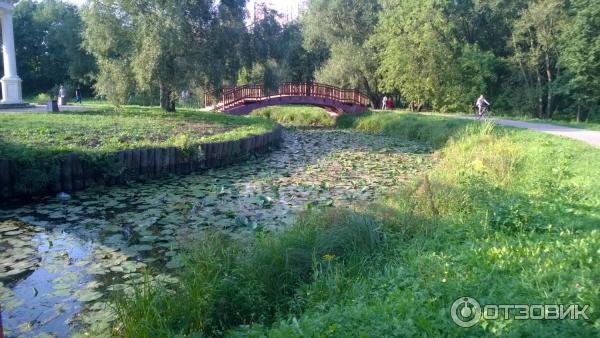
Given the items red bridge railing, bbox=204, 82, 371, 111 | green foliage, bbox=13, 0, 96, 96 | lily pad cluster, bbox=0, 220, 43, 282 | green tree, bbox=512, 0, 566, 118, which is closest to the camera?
lily pad cluster, bbox=0, 220, 43, 282

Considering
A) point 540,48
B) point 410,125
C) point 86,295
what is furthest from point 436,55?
point 86,295

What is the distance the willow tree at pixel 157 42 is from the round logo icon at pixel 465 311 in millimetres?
16166

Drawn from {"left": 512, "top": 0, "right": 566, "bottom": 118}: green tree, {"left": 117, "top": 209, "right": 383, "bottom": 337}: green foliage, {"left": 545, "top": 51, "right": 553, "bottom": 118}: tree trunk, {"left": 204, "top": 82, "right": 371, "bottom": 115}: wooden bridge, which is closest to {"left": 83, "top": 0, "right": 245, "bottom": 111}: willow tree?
{"left": 204, "top": 82, "right": 371, "bottom": 115}: wooden bridge

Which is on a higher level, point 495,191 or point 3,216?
point 495,191

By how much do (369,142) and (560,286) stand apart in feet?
52.4

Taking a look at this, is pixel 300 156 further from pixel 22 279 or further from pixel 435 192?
pixel 22 279

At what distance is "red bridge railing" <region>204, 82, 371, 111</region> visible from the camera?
26453 millimetres

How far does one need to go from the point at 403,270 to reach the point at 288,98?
23.4 m

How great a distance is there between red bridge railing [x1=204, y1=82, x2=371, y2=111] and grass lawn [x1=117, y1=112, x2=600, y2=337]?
64.8 ft

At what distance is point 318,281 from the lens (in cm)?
491

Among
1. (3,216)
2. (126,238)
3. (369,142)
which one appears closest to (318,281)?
(126,238)

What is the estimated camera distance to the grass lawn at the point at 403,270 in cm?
364

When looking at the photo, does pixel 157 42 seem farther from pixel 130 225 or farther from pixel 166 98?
pixel 130 225

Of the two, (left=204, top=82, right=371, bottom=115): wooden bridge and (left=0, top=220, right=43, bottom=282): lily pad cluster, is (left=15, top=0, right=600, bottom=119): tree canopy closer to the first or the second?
(left=204, top=82, right=371, bottom=115): wooden bridge
